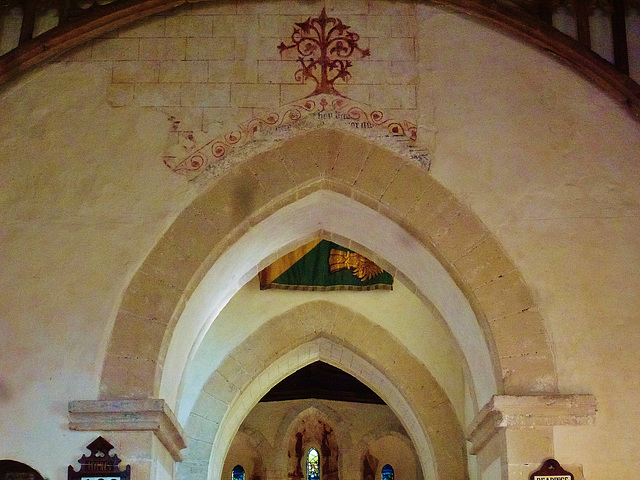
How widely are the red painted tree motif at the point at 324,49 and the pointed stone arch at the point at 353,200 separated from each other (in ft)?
1.32

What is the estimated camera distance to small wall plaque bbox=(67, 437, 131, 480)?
5.84 metres

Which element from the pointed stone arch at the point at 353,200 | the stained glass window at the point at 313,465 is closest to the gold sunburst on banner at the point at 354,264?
the pointed stone arch at the point at 353,200

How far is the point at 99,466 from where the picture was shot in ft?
19.2

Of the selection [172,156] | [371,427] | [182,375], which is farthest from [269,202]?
[371,427]

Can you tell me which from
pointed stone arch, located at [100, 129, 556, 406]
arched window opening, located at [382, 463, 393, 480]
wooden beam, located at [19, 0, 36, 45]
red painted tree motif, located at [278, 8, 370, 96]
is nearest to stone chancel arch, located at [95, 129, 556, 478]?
pointed stone arch, located at [100, 129, 556, 406]

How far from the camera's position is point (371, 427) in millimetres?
13227

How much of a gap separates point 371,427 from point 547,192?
725cm

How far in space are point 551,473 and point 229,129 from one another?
3.03 meters

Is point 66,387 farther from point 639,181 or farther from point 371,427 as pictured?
point 371,427

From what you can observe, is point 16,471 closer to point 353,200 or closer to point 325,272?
point 353,200

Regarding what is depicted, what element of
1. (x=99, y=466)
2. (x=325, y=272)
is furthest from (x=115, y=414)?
(x=325, y=272)

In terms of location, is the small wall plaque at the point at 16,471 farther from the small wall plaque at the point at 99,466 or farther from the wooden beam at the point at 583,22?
the wooden beam at the point at 583,22

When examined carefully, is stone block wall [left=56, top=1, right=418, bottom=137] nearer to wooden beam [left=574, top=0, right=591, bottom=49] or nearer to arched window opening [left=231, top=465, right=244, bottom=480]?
wooden beam [left=574, top=0, right=591, bottom=49]

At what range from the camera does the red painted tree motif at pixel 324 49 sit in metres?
6.89
